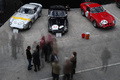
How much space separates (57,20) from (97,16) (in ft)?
10.3

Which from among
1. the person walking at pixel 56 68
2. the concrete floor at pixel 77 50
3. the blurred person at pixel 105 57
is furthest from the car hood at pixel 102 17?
the person walking at pixel 56 68

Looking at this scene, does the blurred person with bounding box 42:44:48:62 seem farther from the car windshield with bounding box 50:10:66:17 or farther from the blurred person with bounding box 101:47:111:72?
the car windshield with bounding box 50:10:66:17

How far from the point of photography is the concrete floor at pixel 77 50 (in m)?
10.3

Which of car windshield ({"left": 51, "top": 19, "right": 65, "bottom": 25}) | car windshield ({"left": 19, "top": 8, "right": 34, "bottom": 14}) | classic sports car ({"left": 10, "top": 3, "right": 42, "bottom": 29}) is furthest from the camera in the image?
car windshield ({"left": 19, "top": 8, "right": 34, "bottom": 14})

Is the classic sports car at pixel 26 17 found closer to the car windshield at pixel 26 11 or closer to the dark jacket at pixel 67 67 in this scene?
the car windshield at pixel 26 11

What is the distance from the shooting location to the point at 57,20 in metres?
15.0

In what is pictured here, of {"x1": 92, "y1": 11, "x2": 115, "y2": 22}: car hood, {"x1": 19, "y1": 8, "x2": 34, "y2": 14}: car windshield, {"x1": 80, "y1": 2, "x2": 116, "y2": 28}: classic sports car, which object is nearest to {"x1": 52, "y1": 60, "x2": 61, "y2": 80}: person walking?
{"x1": 80, "y1": 2, "x2": 116, "y2": 28}: classic sports car

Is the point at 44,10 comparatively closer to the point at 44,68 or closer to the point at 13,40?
the point at 13,40

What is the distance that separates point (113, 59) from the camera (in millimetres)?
11562

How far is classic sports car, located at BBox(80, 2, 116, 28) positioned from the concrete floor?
49 centimetres

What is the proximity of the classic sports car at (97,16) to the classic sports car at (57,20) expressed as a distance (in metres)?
2.05

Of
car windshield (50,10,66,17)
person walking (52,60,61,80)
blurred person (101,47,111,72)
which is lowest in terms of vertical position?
blurred person (101,47,111,72)

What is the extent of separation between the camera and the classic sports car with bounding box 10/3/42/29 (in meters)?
14.5

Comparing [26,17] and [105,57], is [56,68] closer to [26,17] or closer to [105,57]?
[105,57]
